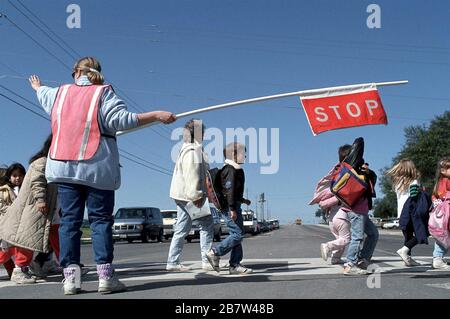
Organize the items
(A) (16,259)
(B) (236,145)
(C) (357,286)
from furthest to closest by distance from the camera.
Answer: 1. (B) (236,145)
2. (A) (16,259)
3. (C) (357,286)

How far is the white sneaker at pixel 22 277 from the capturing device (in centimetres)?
610

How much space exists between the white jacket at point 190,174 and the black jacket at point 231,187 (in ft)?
1.46

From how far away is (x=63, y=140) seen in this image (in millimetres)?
4770

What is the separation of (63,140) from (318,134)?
302cm

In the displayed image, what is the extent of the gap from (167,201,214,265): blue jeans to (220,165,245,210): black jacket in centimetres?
78

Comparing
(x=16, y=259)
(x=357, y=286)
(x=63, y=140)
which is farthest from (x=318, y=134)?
(x=16, y=259)

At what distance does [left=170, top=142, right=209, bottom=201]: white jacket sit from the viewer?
6879 millimetres

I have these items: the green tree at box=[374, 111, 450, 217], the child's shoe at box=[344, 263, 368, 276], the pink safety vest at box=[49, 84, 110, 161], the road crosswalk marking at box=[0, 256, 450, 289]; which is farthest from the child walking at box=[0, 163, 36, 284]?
the green tree at box=[374, 111, 450, 217]

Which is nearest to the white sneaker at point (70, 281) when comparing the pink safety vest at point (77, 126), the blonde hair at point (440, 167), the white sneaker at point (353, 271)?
the pink safety vest at point (77, 126)

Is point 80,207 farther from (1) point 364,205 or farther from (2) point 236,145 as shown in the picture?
(1) point 364,205

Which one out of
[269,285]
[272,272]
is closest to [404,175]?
[272,272]

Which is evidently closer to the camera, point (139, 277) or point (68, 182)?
point (68, 182)

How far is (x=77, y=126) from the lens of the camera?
4.77 metres
